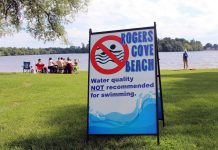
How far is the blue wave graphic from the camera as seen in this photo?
251 inches

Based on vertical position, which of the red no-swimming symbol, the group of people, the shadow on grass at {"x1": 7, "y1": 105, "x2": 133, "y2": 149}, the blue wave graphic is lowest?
the shadow on grass at {"x1": 7, "y1": 105, "x2": 133, "y2": 149}

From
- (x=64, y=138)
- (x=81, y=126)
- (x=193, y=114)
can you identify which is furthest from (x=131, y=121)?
(x=193, y=114)

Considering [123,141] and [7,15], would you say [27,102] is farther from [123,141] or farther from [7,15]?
[7,15]

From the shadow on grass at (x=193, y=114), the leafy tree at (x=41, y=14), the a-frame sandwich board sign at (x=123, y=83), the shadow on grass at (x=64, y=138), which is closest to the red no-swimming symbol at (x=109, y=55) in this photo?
the a-frame sandwich board sign at (x=123, y=83)

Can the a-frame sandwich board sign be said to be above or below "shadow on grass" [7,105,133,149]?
above

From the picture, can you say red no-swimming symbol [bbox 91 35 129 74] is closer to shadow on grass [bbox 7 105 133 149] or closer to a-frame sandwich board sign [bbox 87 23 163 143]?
a-frame sandwich board sign [bbox 87 23 163 143]

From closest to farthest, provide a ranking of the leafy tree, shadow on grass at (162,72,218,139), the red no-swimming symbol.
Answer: the red no-swimming symbol
shadow on grass at (162,72,218,139)
the leafy tree

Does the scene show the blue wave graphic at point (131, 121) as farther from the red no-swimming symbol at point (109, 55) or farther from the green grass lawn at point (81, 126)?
the red no-swimming symbol at point (109, 55)

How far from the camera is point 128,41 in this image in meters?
6.52

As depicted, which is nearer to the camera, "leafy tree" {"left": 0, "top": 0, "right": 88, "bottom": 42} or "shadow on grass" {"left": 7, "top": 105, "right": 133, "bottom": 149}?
"shadow on grass" {"left": 7, "top": 105, "right": 133, "bottom": 149}

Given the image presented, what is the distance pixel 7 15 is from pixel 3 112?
2119cm

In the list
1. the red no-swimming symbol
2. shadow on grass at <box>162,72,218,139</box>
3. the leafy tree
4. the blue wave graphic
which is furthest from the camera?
the leafy tree

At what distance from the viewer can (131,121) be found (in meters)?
6.46

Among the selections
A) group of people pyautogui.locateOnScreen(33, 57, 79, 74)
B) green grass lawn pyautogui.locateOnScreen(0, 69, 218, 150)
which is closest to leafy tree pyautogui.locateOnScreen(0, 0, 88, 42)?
group of people pyautogui.locateOnScreen(33, 57, 79, 74)
